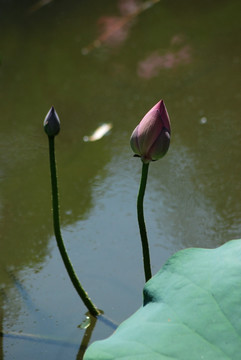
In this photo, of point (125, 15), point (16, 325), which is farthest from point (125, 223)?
point (125, 15)

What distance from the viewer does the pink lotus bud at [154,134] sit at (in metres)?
1.03

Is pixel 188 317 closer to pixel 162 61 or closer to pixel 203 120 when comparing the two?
pixel 203 120

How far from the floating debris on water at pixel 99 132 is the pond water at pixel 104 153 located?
20mm

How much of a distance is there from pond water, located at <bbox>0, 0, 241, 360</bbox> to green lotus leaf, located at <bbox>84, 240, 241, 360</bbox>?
332 mm

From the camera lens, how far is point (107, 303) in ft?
4.23

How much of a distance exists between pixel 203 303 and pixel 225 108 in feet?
4.06

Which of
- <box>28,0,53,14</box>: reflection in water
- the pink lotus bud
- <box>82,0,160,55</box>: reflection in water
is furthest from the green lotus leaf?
<box>28,0,53,14</box>: reflection in water

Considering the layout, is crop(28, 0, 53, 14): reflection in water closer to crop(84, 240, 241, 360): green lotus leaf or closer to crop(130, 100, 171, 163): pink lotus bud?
crop(130, 100, 171, 163): pink lotus bud

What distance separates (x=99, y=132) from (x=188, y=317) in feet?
3.92

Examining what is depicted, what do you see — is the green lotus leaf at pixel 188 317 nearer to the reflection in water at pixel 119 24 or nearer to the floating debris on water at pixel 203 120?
the floating debris on water at pixel 203 120

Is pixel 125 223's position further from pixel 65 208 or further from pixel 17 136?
pixel 17 136

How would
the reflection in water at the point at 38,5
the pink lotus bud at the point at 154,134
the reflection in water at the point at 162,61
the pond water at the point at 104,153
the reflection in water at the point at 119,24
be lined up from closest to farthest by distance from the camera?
the pink lotus bud at the point at 154,134 < the pond water at the point at 104,153 < the reflection in water at the point at 162,61 < the reflection in water at the point at 119,24 < the reflection in water at the point at 38,5

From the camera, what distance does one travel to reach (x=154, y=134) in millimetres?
1035

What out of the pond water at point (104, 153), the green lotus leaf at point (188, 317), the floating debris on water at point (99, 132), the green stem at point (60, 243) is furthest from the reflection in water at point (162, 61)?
the green lotus leaf at point (188, 317)
